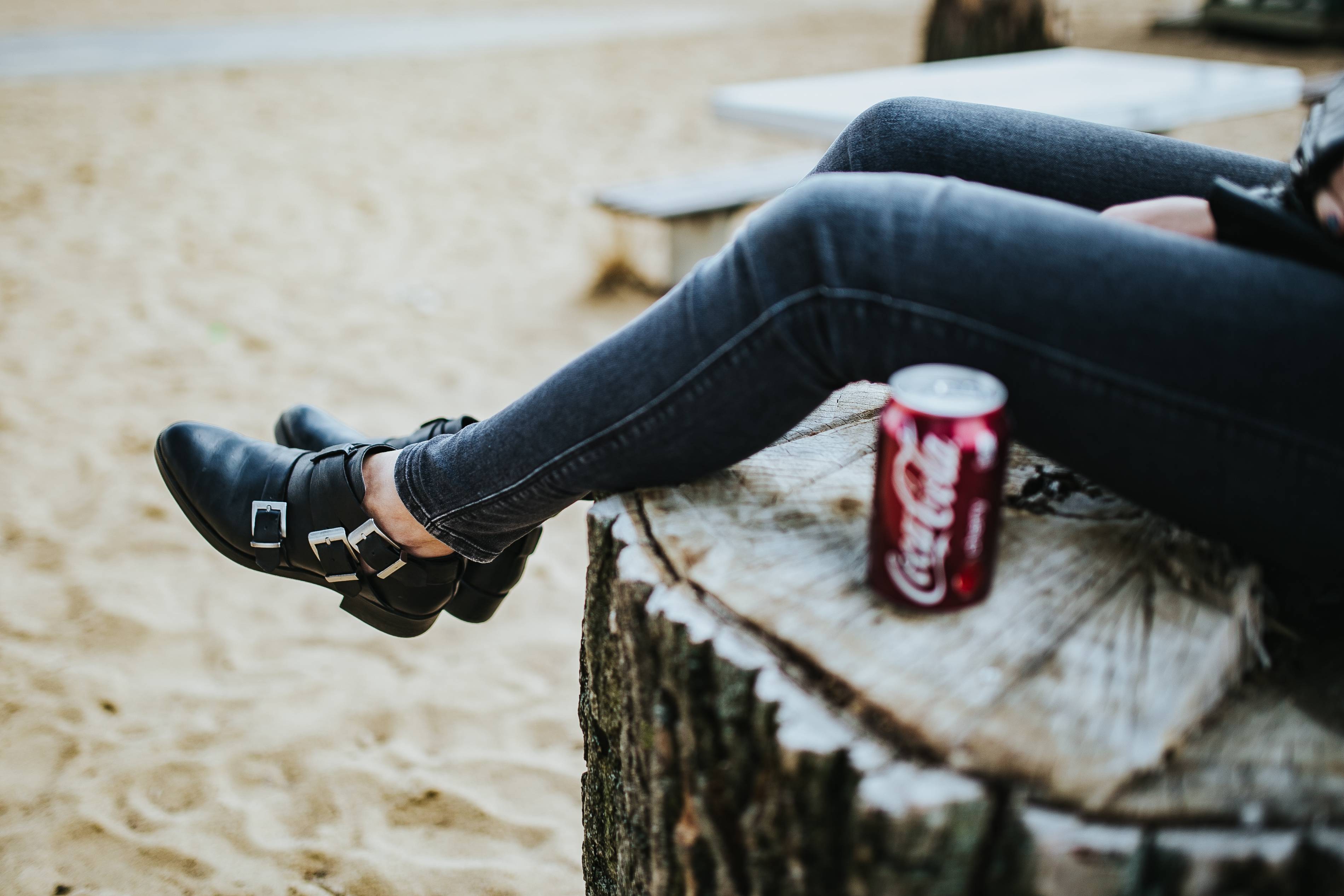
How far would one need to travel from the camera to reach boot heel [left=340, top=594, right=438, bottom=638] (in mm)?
1505

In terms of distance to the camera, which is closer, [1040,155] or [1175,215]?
[1175,215]

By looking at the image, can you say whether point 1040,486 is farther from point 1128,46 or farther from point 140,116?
point 1128,46

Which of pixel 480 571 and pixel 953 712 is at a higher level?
pixel 953 712

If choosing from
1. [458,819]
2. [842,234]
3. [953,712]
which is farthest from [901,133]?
[458,819]

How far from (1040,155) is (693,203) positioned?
8.65ft

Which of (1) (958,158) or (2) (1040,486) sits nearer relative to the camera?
(2) (1040,486)

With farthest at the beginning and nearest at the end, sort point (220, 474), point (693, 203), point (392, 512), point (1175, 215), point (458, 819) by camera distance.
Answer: point (693, 203) → point (458, 819) → point (220, 474) → point (392, 512) → point (1175, 215)

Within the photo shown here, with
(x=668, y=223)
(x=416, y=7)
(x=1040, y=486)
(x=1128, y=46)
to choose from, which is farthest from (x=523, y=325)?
(x=416, y=7)

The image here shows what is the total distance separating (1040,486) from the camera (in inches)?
46.9

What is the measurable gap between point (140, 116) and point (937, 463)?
6672 mm

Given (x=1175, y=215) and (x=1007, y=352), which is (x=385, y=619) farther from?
(x=1175, y=215)

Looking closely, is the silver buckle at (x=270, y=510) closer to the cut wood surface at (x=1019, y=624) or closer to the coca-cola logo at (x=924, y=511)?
the cut wood surface at (x=1019, y=624)

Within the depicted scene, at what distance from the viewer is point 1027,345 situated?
0.95 meters

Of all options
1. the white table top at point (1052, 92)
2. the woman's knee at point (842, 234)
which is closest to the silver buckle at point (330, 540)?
the woman's knee at point (842, 234)
